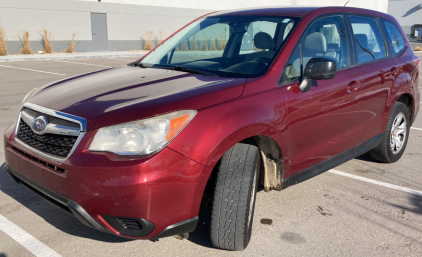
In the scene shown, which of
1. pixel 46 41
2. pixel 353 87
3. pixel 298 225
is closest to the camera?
pixel 298 225

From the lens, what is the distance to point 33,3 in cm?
2292

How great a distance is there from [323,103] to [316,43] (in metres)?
0.57

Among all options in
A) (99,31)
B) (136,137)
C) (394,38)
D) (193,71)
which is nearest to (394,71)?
(394,38)

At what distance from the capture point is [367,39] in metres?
4.54

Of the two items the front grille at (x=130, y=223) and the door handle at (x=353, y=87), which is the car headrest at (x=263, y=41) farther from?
the front grille at (x=130, y=223)

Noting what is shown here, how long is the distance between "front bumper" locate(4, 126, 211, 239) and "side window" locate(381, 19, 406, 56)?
323 centimetres

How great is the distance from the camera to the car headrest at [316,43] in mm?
3733

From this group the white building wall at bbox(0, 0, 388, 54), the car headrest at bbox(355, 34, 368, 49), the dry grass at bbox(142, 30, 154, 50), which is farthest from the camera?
the dry grass at bbox(142, 30, 154, 50)

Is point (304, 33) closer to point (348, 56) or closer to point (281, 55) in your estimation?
point (281, 55)

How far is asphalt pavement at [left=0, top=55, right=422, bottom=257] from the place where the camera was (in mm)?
3137

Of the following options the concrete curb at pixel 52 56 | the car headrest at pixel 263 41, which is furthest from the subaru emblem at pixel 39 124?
the concrete curb at pixel 52 56

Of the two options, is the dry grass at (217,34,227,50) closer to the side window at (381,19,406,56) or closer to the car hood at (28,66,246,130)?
the car hood at (28,66,246,130)

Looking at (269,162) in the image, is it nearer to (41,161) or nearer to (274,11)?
(274,11)

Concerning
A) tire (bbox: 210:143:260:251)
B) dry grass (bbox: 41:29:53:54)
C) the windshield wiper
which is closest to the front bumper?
tire (bbox: 210:143:260:251)
